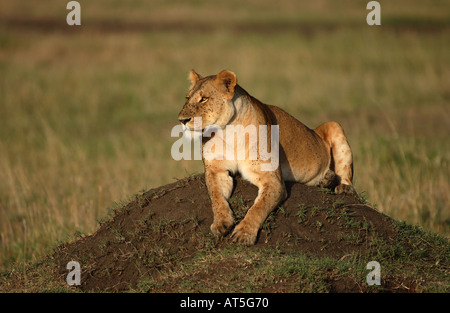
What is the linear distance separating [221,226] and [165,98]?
552 inches

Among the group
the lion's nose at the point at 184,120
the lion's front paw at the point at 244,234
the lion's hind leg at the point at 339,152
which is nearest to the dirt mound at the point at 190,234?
the lion's front paw at the point at 244,234

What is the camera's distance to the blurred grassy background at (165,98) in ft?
33.7

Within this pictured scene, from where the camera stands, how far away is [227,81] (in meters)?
6.20

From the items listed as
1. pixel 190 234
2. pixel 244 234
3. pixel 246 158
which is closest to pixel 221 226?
pixel 244 234

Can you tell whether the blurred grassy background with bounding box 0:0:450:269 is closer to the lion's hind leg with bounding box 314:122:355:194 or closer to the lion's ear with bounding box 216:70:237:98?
the lion's hind leg with bounding box 314:122:355:194

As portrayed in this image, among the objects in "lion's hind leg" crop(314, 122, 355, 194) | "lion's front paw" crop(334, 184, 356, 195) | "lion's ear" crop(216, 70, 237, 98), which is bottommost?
"lion's front paw" crop(334, 184, 356, 195)

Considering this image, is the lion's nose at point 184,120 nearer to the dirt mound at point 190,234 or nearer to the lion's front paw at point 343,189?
the dirt mound at point 190,234

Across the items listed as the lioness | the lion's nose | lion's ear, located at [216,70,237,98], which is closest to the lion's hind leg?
the lioness

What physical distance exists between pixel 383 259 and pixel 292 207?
0.95 m

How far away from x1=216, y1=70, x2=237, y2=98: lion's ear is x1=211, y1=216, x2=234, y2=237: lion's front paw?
3.68 feet

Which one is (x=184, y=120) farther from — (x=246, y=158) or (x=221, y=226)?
(x=221, y=226)

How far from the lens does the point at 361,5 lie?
39.1 meters

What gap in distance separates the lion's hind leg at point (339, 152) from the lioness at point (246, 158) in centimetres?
35

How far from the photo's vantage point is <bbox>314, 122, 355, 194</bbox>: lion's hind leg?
25.2 ft
